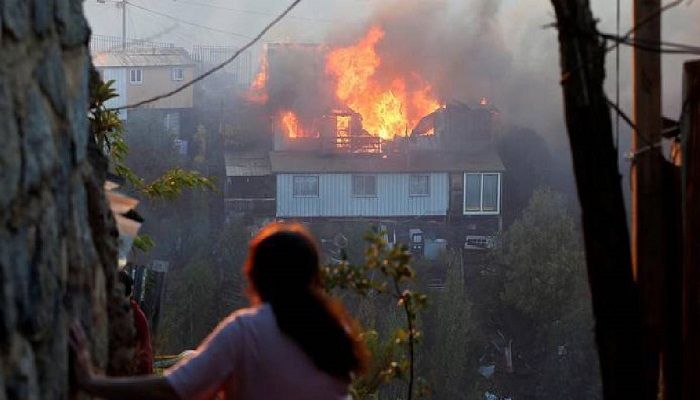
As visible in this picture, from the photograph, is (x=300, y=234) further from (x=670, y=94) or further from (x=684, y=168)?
(x=670, y=94)

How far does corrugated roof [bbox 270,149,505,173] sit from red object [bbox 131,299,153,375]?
120ft

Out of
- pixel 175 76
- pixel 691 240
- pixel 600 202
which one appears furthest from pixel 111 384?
pixel 175 76

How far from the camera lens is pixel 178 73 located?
52562mm

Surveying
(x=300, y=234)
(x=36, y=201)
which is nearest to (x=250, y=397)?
(x=300, y=234)

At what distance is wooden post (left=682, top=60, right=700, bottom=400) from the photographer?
5.85 meters

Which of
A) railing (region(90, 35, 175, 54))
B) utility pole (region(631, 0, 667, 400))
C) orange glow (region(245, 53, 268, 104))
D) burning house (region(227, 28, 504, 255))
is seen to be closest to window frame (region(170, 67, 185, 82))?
orange glow (region(245, 53, 268, 104))

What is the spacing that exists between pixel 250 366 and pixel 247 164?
4101 centimetres

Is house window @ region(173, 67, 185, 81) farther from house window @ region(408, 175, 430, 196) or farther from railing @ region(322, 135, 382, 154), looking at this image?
house window @ region(408, 175, 430, 196)

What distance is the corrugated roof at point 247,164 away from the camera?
43.3 m

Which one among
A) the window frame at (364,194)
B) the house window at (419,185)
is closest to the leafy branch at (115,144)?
the window frame at (364,194)

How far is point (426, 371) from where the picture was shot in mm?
33031

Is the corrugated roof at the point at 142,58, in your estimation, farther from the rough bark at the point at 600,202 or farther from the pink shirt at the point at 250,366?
the pink shirt at the point at 250,366

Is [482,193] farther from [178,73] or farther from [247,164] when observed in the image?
[178,73]

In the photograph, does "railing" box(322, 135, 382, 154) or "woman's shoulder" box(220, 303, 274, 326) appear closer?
"woman's shoulder" box(220, 303, 274, 326)
